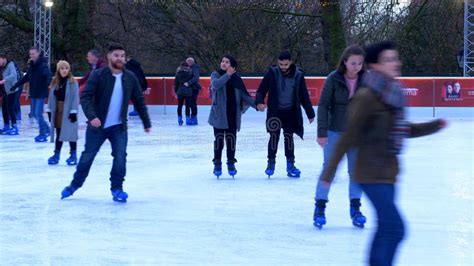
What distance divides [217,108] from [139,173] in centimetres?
145

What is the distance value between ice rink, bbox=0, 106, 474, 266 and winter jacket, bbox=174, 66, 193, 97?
6750 mm

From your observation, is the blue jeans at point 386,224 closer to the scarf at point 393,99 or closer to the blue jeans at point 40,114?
the scarf at point 393,99

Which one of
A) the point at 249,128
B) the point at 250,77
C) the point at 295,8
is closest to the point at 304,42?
the point at 295,8

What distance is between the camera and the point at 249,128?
61.9ft

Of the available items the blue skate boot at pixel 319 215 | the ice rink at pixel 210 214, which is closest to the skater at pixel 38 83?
the ice rink at pixel 210 214

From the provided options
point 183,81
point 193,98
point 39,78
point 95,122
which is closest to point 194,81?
point 183,81

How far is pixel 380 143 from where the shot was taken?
4.80m

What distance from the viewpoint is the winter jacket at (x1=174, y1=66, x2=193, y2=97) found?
20.4 metres

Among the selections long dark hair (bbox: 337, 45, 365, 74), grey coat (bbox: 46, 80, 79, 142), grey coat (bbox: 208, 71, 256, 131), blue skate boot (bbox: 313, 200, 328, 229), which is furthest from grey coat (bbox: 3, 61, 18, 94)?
long dark hair (bbox: 337, 45, 365, 74)

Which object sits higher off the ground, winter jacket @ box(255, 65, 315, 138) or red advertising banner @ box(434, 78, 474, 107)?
winter jacket @ box(255, 65, 315, 138)

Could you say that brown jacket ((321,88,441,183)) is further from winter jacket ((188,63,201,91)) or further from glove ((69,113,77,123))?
winter jacket ((188,63,201,91))

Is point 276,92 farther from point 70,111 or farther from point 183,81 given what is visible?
point 183,81

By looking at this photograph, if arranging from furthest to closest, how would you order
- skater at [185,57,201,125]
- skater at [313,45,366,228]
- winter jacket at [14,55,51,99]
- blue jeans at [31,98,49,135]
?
skater at [185,57,201,125], winter jacket at [14,55,51,99], blue jeans at [31,98,49,135], skater at [313,45,366,228]

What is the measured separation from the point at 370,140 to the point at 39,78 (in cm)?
1138
